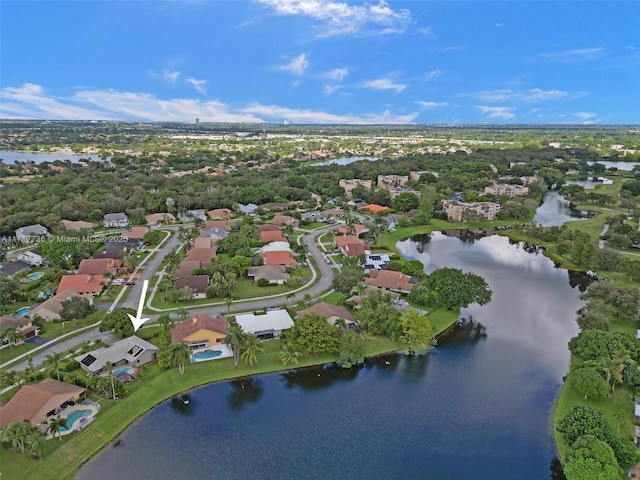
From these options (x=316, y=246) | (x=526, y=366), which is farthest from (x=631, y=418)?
(x=316, y=246)

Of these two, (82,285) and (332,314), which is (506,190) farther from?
(82,285)

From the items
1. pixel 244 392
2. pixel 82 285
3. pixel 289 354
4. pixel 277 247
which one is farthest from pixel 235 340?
pixel 277 247

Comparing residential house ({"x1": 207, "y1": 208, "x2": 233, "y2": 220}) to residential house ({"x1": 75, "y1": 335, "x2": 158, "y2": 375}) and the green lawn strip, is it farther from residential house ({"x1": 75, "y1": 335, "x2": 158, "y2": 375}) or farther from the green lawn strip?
the green lawn strip

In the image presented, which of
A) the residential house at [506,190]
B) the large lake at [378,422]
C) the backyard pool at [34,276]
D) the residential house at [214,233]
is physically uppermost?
the residential house at [506,190]

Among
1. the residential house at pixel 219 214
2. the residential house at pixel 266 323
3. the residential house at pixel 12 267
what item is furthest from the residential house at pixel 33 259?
the residential house at pixel 266 323

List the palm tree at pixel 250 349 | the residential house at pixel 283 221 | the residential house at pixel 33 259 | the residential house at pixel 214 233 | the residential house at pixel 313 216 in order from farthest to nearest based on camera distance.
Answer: the residential house at pixel 313 216 → the residential house at pixel 283 221 → the residential house at pixel 214 233 → the residential house at pixel 33 259 → the palm tree at pixel 250 349

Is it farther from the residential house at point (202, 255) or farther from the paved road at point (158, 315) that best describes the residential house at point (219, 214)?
the residential house at point (202, 255)
